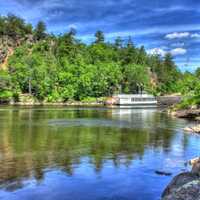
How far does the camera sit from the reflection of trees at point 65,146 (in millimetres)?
30742

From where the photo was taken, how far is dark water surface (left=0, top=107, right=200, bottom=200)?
23.8 metres

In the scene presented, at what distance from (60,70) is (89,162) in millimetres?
134299

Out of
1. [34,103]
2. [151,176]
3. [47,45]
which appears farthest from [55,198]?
[47,45]

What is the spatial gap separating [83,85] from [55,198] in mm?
130777

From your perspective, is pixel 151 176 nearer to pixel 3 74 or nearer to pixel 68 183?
pixel 68 183

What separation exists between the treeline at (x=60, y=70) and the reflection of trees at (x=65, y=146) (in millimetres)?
90406

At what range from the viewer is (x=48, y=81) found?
15188cm

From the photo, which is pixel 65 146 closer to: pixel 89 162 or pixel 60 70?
pixel 89 162

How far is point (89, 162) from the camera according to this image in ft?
106

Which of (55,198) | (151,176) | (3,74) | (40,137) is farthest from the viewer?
(3,74)

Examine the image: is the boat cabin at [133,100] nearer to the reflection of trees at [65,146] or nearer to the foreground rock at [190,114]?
the foreground rock at [190,114]

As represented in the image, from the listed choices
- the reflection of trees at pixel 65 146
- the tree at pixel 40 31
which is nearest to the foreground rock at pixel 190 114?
the reflection of trees at pixel 65 146

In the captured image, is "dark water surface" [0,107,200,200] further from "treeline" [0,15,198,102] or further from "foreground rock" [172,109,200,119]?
"treeline" [0,15,198,102]

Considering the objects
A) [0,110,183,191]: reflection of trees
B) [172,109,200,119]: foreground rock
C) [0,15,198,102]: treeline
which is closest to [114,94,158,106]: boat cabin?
[0,15,198,102]: treeline
